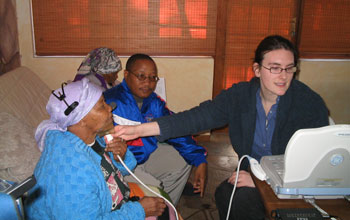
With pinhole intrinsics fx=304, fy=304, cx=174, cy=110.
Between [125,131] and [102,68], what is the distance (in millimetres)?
1347

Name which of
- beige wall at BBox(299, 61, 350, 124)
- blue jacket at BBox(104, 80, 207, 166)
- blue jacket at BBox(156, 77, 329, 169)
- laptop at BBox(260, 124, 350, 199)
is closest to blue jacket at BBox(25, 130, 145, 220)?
blue jacket at BBox(156, 77, 329, 169)

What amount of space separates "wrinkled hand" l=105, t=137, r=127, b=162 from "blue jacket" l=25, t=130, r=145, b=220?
250mm

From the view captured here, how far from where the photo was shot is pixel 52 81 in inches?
146

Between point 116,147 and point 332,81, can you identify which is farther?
point 332,81

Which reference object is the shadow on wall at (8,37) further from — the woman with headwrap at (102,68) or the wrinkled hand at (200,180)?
the wrinkled hand at (200,180)

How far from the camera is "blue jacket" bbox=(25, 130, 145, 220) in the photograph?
1.19 meters

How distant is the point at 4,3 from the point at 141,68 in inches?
72.9

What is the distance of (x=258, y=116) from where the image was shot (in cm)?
185

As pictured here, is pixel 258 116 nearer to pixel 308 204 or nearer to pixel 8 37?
pixel 308 204

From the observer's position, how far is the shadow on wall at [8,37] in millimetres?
3078

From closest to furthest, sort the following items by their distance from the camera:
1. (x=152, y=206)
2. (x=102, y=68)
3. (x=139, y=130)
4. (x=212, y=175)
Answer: (x=152, y=206), (x=139, y=130), (x=102, y=68), (x=212, y=175)

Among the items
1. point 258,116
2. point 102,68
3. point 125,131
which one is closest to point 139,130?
point 125,131

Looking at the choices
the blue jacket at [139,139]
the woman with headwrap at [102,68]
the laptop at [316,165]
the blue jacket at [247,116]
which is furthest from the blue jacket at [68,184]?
the woman with headwrap at [102,68]

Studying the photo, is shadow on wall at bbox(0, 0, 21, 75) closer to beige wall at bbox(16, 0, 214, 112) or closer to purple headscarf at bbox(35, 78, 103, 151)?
beige wall at bbox(16, 0, 214, 112)
